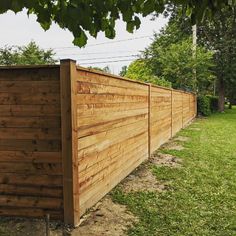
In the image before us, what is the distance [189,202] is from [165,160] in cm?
272

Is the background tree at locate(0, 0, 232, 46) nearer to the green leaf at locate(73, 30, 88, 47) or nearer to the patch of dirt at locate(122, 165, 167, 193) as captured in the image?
the green leaf at locate(73, 30, 88, 47)

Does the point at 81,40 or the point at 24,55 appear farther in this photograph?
the point at 24,55

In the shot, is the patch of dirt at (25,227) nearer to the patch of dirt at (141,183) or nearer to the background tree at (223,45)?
the patch of dirt at (141,183)

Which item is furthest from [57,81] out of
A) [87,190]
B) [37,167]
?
[87,190]

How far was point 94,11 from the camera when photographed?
6.18 feet

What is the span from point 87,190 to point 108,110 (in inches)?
46.9

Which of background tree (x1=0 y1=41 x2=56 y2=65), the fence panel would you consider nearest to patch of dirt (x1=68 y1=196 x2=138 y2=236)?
the fence panel

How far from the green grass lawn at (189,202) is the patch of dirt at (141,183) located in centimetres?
13

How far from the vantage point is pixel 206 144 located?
975 centimetres

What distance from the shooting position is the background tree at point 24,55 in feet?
92.1

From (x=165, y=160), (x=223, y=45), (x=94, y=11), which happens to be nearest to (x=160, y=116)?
(x=165, y=160)

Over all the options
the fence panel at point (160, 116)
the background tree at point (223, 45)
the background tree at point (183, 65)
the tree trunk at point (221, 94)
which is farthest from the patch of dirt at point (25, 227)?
the tree trunk at point (221, 94)

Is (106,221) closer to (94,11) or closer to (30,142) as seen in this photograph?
(30,142)

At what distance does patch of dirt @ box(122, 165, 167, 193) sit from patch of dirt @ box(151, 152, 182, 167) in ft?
2.73
